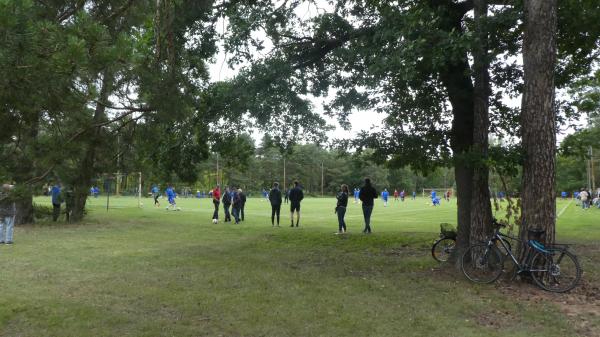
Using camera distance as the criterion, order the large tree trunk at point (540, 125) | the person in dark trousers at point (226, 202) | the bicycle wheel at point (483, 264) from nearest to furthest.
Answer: the large tree trunk at point (540, 125)
the bicycle wheel at point (483, 264)
the person in dark trousers at point (226, 202)

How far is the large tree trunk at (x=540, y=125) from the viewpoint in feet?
24.5

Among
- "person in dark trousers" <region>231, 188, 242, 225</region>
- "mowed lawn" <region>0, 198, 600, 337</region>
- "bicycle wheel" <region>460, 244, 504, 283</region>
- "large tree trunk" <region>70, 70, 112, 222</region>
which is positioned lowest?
"mowed lawn" <region>0, 198, 600, 337</region>

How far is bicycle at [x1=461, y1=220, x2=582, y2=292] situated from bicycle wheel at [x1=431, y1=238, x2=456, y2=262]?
4.75 ft

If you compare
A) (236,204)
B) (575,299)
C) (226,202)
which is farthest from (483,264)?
(226,202)

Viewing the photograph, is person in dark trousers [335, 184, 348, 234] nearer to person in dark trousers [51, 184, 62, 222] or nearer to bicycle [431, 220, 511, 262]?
bicycle [431, 220, 511, 262]

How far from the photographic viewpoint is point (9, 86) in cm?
404

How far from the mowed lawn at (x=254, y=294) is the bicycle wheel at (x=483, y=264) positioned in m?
0.24

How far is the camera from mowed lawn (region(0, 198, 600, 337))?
559 centimetres

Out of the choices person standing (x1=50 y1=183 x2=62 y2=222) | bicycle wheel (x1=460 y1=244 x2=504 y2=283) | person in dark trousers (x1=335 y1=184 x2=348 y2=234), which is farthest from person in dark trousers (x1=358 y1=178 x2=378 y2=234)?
person standing (x1=50 y1=183 x2=62 y2=222)

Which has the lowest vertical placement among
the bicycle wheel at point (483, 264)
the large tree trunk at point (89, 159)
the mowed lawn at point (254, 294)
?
the mowed lawn at point (254, 294)

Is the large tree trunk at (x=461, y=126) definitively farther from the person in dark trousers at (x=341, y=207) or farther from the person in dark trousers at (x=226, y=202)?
the person in dark trousers at (x=226, y=202)

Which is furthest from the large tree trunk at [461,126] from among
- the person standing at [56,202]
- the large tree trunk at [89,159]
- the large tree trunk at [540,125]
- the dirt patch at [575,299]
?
the person standing at [56,202]

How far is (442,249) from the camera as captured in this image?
999 cm

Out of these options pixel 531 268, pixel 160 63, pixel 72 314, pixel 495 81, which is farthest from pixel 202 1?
pixel 531 268
